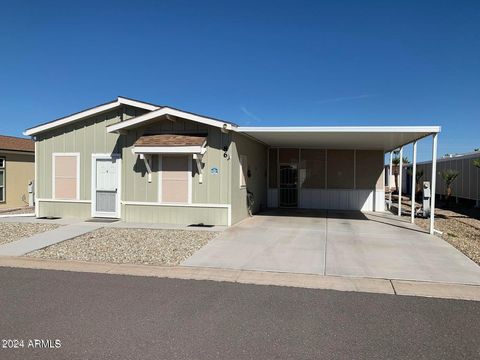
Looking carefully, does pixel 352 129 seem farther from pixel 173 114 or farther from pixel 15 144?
pixel 15 144

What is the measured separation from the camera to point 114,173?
1195cm

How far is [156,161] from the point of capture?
36.7 feet

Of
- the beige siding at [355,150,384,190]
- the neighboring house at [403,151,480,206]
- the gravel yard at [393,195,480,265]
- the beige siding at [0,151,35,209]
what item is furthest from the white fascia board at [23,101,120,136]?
the neighboring house at [403,151,480,206]

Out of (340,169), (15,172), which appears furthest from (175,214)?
(15,172)

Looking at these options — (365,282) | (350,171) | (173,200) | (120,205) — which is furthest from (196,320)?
(350,171)

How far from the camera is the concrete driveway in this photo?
20.4 feet

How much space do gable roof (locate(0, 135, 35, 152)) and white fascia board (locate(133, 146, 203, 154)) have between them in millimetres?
9648

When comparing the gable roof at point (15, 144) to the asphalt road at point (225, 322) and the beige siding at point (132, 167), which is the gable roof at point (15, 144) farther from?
the asphalt road at point (225, 322)

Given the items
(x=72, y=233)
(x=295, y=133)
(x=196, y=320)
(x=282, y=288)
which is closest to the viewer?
(x=196, y=320)

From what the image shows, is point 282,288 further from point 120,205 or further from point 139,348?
point 120,205

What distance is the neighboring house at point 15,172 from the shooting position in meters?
17.0

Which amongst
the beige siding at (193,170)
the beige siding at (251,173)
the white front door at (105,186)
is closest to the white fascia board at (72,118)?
the beige siding at (193,170)

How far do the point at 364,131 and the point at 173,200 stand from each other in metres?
5.65

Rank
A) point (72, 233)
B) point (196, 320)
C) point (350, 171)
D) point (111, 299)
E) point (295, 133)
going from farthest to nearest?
point (350, 171) < point (295, 133) < point (72, 233) < point (111, 299) < point (196, 320)
